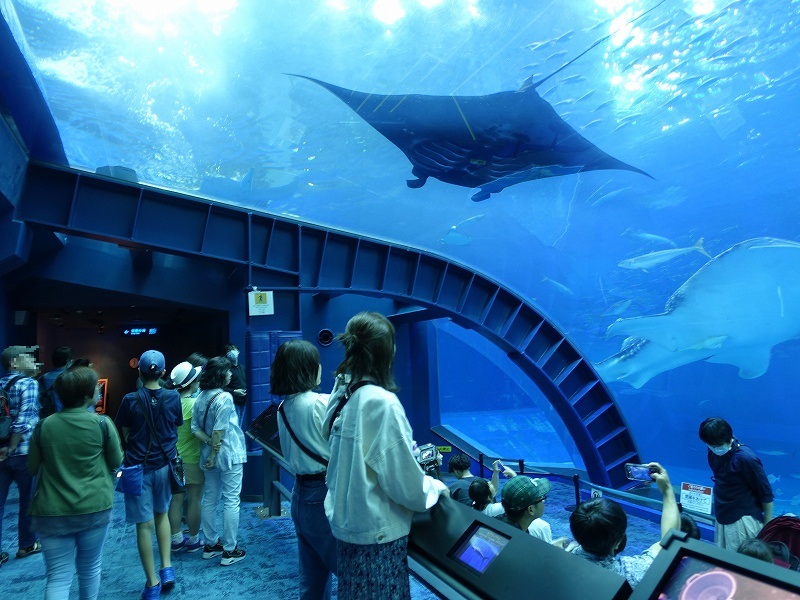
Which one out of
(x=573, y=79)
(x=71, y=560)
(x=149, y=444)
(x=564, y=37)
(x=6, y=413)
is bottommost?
(x=71, y=560)

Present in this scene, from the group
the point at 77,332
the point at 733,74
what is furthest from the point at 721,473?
the point at 733,74

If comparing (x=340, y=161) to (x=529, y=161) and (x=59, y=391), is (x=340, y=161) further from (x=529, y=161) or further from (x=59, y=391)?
(x=59, y=391)

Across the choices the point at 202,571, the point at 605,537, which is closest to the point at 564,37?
the point at 202,571

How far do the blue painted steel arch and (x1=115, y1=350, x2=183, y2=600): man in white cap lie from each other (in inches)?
176

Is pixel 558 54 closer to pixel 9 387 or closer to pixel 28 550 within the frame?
pixel 9 387

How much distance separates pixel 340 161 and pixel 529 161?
15349mm

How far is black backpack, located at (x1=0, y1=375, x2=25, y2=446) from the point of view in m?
4.67

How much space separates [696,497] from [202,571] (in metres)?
4.46

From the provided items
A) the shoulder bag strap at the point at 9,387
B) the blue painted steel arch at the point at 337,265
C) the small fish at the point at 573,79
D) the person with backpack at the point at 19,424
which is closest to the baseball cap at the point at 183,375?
the person with backpack at the point at 19,424

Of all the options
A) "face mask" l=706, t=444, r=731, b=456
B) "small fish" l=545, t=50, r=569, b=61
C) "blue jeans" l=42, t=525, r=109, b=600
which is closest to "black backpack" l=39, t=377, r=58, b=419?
"blue jeans" l=42, t=525, r=109, b=600

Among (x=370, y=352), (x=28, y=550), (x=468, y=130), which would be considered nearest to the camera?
(x=370, y=352)

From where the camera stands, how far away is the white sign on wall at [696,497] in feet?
11.2

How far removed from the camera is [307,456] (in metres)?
2.62

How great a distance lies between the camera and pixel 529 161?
117 ft
